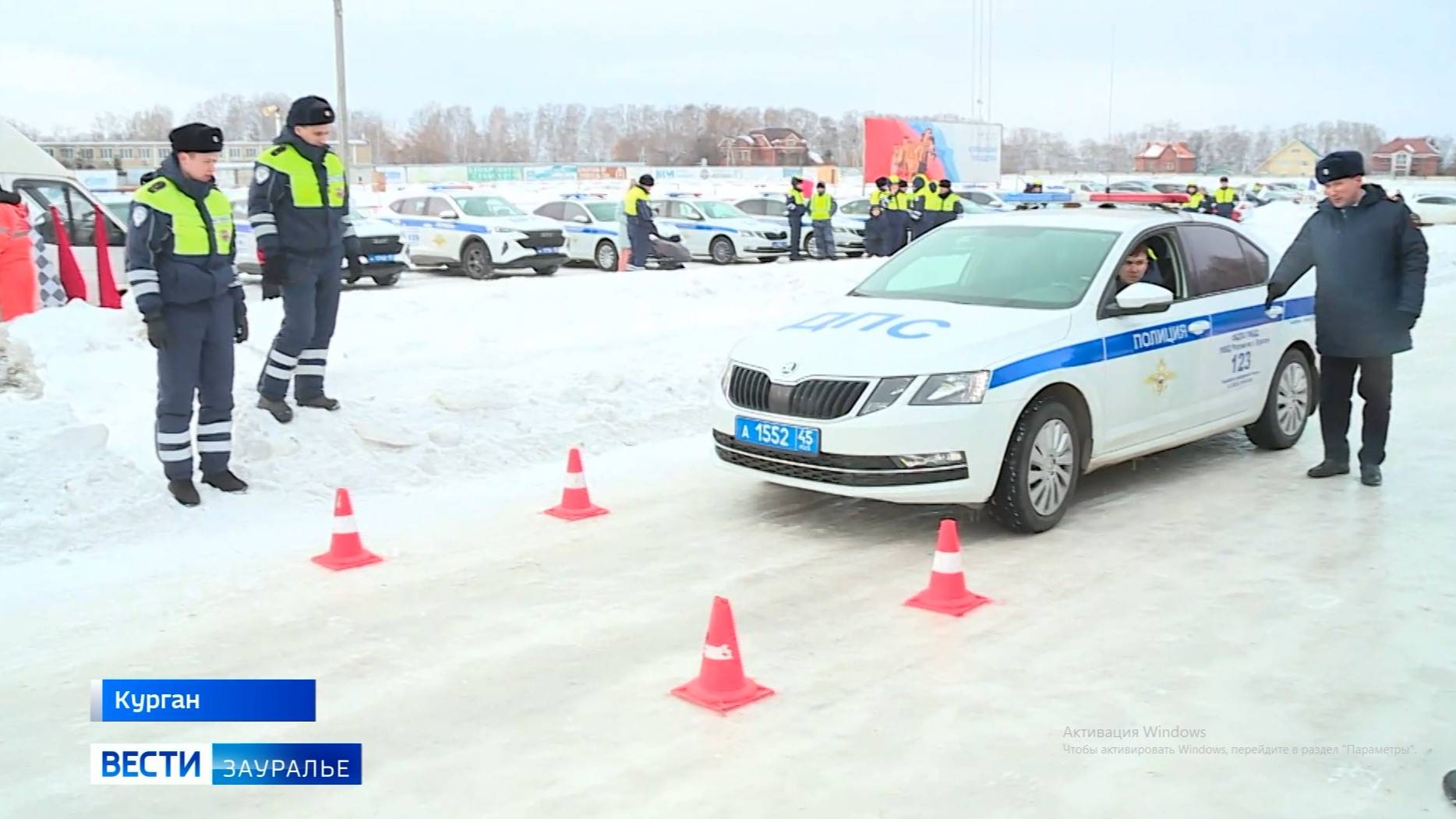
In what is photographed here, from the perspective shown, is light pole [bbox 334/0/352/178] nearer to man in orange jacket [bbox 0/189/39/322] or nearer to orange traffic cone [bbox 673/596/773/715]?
man in orange jacket [bbox 0/189/39/322]

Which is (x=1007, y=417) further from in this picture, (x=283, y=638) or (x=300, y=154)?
(x=300, y=154)

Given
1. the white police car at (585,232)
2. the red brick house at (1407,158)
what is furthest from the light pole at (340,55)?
the red brick house at (1407,158)

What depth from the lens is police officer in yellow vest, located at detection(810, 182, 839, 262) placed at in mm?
24359

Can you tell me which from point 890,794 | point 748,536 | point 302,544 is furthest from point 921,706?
point 302,544

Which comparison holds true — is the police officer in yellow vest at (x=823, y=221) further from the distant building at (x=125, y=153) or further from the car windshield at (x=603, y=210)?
the distant building at (x=125, y=153)

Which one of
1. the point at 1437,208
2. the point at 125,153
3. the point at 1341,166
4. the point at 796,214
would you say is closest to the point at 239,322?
the point at 1341,166

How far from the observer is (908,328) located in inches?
267

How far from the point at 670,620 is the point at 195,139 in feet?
12.7

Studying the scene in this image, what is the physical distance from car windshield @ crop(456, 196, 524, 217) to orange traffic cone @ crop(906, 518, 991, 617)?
1813 cm

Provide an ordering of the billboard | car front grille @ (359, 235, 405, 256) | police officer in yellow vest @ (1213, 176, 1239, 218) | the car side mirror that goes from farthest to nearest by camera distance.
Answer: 1. the billboard
2. police officer in yellow vest @ (1213, 176, 1239, 218)
3. car front grille @ (359, 235, 405, 256)
4. the car side mirror

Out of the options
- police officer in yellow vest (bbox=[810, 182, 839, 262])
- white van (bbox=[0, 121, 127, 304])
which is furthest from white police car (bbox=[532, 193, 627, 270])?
white van (bbox=[0, 121, 127, 304])

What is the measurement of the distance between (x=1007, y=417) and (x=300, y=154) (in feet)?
15.9

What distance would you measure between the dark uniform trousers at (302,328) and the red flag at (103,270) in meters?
7.44

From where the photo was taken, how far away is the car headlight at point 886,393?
6285mm
